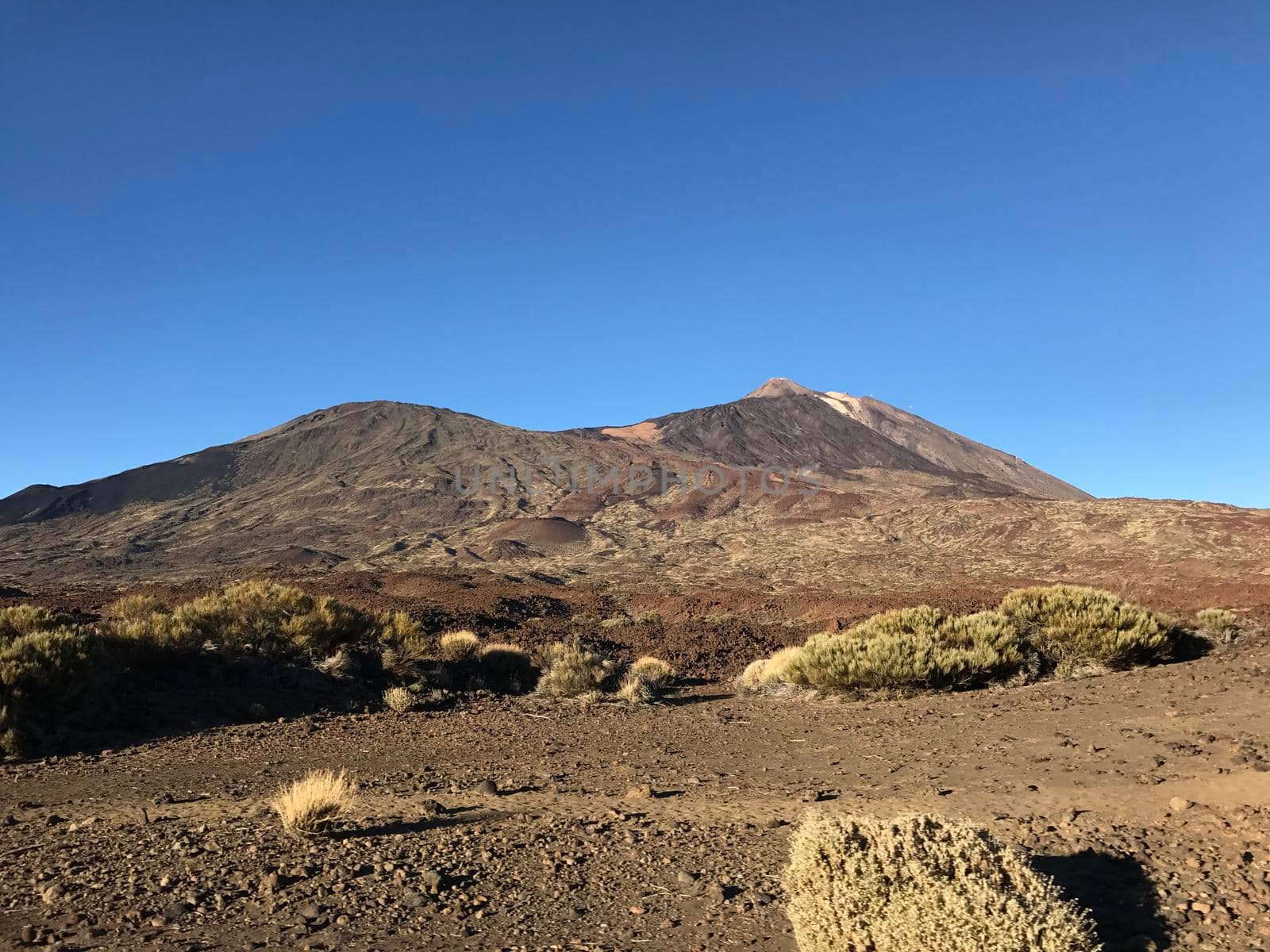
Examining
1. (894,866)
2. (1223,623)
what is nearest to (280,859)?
(894,866)

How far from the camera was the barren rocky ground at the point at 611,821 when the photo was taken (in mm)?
3916

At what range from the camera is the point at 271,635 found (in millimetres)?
12945

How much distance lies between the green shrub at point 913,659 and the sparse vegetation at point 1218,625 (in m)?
3.56

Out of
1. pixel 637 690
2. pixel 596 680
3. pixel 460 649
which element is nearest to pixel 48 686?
pixel 460 649

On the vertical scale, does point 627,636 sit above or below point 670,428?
below

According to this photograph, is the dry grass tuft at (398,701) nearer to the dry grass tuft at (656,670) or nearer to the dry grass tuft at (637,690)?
the dry grass tuft at (637,690)

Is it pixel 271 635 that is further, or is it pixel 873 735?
pixel 271 635

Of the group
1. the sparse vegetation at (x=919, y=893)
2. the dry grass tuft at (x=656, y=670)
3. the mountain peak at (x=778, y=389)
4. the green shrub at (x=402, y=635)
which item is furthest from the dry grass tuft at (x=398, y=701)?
the mountain peak at (x=778, y=389)

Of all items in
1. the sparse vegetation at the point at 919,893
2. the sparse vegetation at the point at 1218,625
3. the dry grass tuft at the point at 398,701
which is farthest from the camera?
the sparse vegetation at the point at 1218,625

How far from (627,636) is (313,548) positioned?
39.5 metres

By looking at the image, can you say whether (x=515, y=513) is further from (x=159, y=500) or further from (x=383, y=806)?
(x=383, y=806)

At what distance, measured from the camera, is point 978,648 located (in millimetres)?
10867

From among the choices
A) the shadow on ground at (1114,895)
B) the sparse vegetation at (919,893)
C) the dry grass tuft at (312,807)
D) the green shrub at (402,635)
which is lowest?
the shadow on ground at (1114,895)

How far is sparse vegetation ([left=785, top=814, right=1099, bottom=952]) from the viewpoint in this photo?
3174 millimetres
